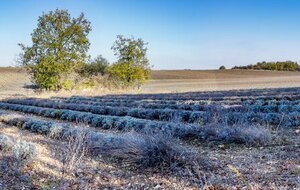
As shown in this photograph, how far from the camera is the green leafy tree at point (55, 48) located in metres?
36.8

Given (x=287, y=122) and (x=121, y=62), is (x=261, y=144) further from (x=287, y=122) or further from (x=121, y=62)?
(x=121, y=62)

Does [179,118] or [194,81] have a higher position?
[179,118]

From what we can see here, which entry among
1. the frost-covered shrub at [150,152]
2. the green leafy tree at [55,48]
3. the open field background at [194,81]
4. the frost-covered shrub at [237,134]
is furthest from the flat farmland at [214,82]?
the frost-covered shrub at [150,152]

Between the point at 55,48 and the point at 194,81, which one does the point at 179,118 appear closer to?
the point at 55,48

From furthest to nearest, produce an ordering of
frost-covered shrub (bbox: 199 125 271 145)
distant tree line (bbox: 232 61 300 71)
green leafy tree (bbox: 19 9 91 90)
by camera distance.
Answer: distant tree line (bbox: 232 61 300 71), green leafy tree (bbox: 19 9 91 90), frost-covered shrub (bbox: 199 125 271 145)

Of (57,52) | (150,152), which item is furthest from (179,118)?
(57,52)

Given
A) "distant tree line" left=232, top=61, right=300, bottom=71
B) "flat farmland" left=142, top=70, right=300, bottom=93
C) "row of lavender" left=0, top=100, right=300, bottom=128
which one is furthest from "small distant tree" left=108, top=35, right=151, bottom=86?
"distant tree line" left=232, top=61, right=300, bottom=71

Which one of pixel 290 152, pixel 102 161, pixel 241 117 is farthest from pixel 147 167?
pixel 241 117

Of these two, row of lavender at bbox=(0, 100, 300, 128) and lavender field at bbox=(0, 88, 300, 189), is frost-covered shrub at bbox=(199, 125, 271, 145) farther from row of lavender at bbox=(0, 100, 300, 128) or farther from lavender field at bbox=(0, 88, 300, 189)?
row of lavender at bbox=(0, 100, 300, 128)

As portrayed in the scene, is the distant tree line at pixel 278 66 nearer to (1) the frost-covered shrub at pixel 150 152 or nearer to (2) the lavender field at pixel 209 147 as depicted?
(2) the lavender field at pixel 209 147

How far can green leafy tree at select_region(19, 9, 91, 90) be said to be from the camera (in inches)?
1447

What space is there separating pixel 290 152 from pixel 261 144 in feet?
3.26

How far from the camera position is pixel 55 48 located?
1463 inches

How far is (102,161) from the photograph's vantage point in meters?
7.57
